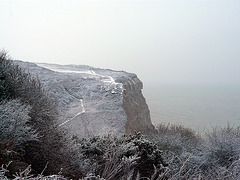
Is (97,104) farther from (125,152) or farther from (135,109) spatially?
(125,152)

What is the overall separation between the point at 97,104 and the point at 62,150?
8.29 meters

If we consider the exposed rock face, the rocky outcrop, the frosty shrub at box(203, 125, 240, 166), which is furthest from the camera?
the rocky outcrop

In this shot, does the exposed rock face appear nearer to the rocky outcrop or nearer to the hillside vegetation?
the rocky outcrop

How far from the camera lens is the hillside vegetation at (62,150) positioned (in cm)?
427

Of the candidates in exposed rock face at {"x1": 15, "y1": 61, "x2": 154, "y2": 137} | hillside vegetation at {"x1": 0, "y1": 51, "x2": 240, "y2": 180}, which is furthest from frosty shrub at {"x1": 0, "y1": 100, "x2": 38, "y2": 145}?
exposed rock face at {"x1": 15, "y1": 61, "x2": 154, "y2": 137}

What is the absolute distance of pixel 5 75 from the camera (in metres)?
6.26

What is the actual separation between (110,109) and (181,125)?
511cm

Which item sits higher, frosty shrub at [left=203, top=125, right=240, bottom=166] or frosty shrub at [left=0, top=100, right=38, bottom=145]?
frosty shrub at [left=0, top=100, right=38, bottom=145]

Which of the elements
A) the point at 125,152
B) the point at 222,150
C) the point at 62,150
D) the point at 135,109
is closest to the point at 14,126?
the point at 62,150

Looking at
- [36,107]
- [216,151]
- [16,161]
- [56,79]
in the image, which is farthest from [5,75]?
[56,79]

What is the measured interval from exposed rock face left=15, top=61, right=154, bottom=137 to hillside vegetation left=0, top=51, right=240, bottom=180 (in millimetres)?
3526

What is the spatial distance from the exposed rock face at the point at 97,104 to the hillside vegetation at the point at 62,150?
11.6 feet

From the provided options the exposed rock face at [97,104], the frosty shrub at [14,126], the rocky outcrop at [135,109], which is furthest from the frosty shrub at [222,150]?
the rocky outcrop at [135,109]

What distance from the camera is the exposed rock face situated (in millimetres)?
11523
